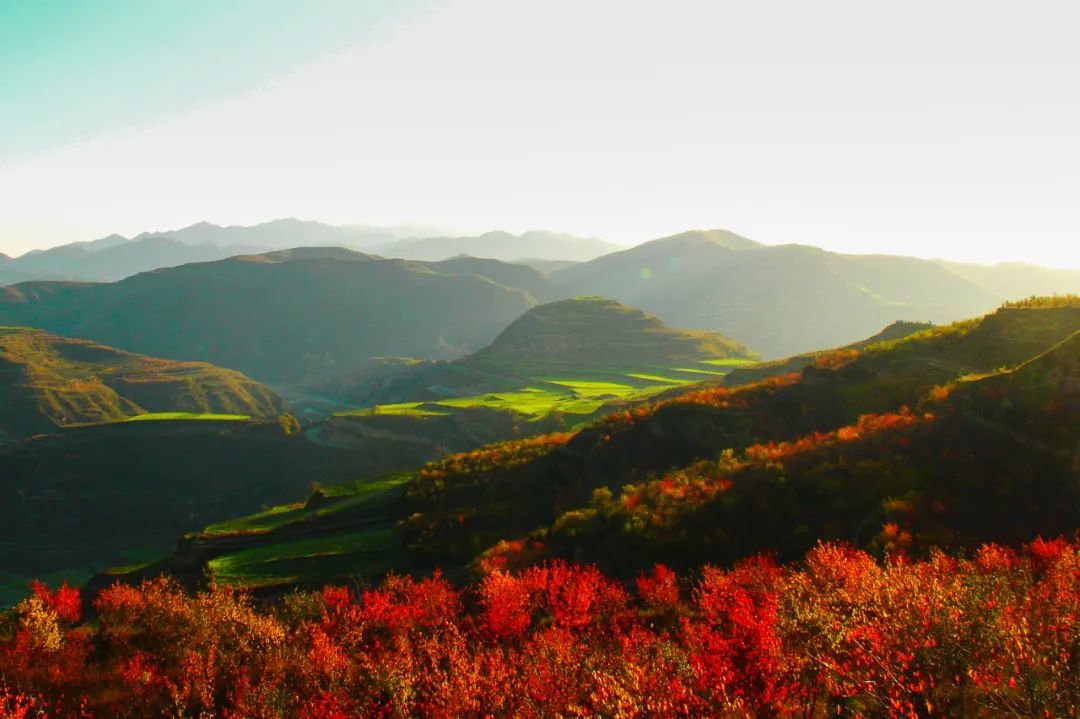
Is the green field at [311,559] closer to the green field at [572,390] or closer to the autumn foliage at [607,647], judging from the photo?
the autumn foliage at [607,647]

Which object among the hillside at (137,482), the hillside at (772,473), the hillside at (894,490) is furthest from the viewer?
the hillside at (137,482)

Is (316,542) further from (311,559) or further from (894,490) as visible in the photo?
(894,490)

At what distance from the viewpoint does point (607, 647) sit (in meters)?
22.5

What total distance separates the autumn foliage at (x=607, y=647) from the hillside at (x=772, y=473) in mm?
3930

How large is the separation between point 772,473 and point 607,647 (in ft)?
53.0

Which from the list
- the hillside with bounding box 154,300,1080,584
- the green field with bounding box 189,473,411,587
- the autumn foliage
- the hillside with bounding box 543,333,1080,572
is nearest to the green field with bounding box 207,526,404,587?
the green field with bounding box 189,473,411,587

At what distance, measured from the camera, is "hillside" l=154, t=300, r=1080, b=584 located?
27.5 metres

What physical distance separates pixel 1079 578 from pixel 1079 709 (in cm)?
687

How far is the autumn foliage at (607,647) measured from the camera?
13617 millimetres

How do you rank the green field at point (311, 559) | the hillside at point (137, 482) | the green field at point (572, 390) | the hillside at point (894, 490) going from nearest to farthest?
the hillside at point (894, 490), the green field at point (311, 559), the hillside at point (137, 482), the green field at point (572, 390)

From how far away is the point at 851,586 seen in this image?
17281 millimetres

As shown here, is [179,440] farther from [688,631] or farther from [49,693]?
[688,631]

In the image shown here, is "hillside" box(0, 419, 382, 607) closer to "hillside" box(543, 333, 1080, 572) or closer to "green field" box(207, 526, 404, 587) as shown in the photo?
"green field" box(207, 526, 404, 587)

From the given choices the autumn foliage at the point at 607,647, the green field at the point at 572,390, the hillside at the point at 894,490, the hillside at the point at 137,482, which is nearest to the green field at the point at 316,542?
the autumn foliage at the point at 607,647
